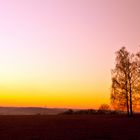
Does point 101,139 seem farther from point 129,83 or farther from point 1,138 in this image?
point 129,83

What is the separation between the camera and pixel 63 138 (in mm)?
22984

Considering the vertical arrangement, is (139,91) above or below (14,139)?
above

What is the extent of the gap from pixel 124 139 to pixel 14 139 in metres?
8.30

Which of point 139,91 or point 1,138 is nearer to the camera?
point 1,138

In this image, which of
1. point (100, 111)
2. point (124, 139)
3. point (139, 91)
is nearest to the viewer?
point (124, 139)

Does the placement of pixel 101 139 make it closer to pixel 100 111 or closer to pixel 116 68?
pixel 116 68

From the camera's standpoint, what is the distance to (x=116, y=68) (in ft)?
185

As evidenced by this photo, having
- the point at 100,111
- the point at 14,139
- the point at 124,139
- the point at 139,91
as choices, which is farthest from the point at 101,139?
the point at 100,111

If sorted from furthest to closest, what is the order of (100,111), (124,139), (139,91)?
1. (100,111)
2. (139,91)
3. (124,139)

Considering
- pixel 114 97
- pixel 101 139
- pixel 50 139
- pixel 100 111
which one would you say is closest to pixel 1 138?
pixel 50 139

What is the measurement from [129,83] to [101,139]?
33.7 metres

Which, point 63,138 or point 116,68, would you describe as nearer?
point 63,138

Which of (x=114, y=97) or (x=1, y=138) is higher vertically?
(x=114, y=97)

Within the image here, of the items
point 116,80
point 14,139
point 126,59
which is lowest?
point 14,139
